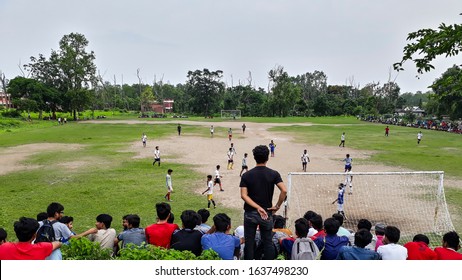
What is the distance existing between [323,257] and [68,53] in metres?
68.0

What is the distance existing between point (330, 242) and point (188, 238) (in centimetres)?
200

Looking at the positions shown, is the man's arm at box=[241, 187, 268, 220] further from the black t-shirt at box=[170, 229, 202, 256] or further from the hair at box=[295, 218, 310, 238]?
the black t-shirt at box=[170, 229, 202, 256]

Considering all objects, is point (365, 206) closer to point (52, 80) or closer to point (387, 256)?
point (387, 256)

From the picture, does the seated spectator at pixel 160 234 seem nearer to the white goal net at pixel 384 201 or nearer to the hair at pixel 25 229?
the hair at pixel 25 229

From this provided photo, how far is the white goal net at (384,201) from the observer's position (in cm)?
1086

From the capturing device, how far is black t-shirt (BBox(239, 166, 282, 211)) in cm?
454

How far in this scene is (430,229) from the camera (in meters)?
10.7

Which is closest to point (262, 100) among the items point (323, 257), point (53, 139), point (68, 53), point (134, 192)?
point (68, 53)

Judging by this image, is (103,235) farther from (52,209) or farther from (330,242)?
(330,242)

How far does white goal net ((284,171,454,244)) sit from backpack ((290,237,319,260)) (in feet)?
15.9

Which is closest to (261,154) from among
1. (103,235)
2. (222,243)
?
(222,243)

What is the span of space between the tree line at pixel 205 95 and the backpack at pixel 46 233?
33573 mm

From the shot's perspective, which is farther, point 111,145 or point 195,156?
point 111,145

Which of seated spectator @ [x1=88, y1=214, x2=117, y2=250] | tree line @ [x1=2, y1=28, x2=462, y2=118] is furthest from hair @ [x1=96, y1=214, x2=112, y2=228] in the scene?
tree line @ [x1=2, y1=28, x2=462, y2=118]
